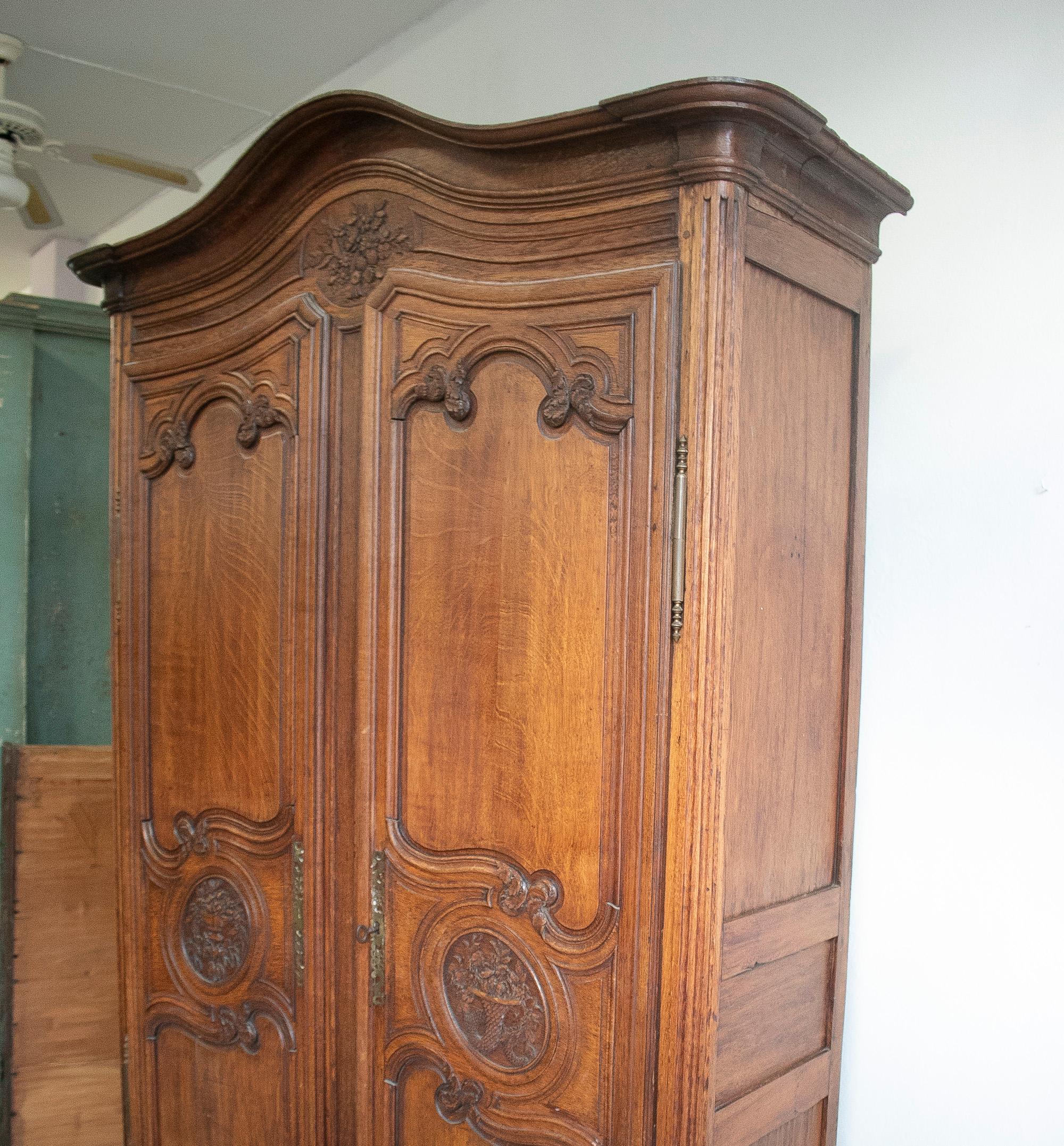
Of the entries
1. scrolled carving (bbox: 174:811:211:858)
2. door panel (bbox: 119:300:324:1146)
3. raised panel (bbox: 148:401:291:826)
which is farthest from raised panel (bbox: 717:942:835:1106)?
scrolled carving (bbox: 174:811:211:858)

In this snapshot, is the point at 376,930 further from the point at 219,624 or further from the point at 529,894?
the point at 219,624

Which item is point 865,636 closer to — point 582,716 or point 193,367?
point 582,716

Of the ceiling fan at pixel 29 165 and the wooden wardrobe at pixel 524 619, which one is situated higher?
the ceiling fan at pixel 29 165

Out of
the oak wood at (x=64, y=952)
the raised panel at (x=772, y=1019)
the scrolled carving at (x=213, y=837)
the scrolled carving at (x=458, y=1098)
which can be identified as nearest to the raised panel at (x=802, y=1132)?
the raised panel at (x=772, y=1019)

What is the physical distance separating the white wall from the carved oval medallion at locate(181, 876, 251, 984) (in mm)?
1065

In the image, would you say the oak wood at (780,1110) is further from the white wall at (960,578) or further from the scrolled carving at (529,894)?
the scrolled carving at (529,894)

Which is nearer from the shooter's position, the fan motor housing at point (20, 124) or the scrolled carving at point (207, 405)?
the scrolled carving at point (207, 405)

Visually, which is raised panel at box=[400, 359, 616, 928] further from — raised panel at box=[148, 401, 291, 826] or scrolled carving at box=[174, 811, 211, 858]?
scrolled carving at box=[174, 811, 211, 858]

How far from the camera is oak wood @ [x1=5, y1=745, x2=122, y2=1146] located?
8.36 feet

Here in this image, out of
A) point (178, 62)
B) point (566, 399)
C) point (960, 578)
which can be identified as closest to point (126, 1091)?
point (566, 399)

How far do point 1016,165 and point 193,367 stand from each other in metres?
1.42

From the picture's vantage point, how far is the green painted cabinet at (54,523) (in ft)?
9.09

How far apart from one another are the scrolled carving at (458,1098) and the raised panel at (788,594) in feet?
1.54

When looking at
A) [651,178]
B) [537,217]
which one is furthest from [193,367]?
[651,178]
